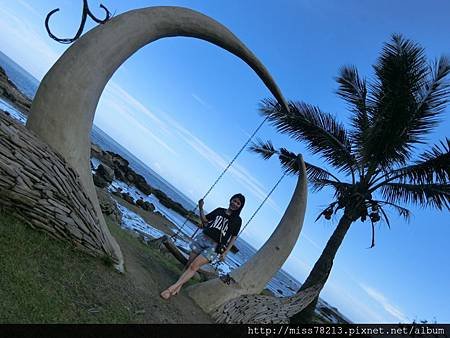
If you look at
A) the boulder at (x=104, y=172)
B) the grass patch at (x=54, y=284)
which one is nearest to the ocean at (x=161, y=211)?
the boulder at (x=104, y=172)

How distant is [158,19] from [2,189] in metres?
3.03

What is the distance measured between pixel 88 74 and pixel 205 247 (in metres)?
2.77

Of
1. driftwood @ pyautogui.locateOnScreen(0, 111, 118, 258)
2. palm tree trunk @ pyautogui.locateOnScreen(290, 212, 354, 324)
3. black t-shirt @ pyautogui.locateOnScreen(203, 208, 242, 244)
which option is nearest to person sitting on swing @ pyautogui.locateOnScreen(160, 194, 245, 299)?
black t-shirt @ pyautogui.locateOnScreen(203, 208, 242, 244)

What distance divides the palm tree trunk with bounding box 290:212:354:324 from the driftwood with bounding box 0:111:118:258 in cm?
506

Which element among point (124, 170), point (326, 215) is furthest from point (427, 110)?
point (124, 170)

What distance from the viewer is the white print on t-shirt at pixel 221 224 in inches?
227

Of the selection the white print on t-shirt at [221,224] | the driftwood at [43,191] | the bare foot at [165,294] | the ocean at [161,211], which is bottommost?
the ocean at [161,211]

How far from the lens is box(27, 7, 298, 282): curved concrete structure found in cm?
505

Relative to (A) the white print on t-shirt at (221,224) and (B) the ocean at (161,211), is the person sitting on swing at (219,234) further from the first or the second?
(B) the ocean at (161,211)

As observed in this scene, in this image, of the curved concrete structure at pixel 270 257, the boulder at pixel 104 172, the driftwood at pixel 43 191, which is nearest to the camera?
the driftwood at pixel 43 191

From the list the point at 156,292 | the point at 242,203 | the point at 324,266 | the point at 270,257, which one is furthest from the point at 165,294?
the point at 324,266

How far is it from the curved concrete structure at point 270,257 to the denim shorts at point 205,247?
85 centimetres

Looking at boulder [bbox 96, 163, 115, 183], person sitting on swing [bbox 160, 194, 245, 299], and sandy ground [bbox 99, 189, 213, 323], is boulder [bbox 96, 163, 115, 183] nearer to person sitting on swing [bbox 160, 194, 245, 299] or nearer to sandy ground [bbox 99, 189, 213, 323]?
sandy ground [bbox 99, 189, 213, 323]

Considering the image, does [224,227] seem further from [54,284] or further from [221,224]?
[54,284]
